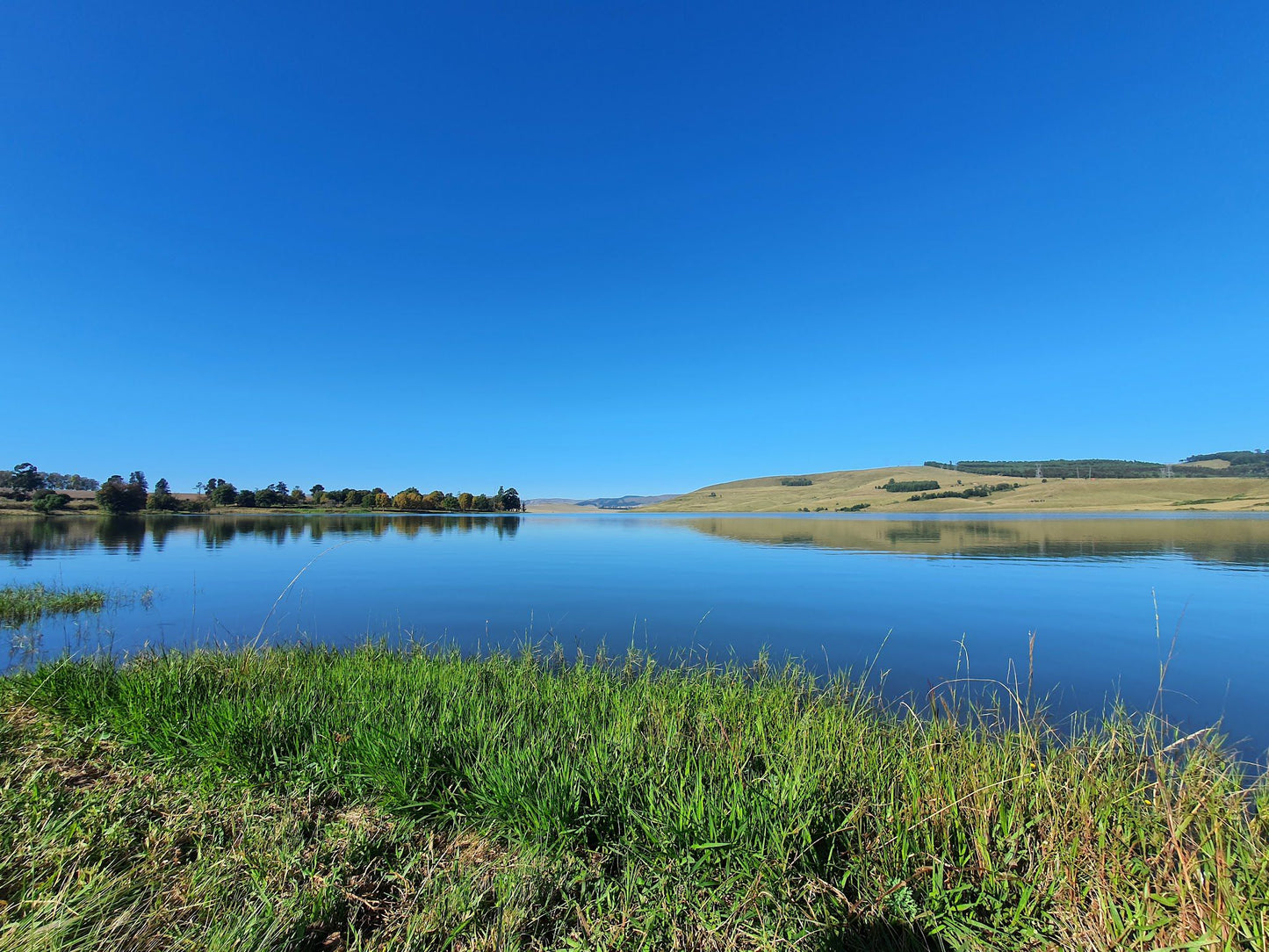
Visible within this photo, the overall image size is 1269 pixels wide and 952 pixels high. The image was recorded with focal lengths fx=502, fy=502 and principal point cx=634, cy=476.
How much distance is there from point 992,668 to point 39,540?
52.3 m

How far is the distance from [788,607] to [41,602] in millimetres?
19135

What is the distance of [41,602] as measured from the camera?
503 inches

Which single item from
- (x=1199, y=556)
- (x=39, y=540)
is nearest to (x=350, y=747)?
(x=1199, y=556)

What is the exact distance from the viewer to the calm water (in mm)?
8469

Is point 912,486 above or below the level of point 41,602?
above

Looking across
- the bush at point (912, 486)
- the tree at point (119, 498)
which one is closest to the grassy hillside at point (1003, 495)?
the bush at point (912, 486)

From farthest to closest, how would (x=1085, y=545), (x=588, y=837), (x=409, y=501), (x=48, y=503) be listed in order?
(x=409, y=501) < (x=48, y=503) < (x=1085, y=545) < (x=588, y=837)

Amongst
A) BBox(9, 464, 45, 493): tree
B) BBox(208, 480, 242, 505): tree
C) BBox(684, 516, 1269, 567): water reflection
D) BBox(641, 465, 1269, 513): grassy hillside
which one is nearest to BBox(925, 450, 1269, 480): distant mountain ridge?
BBox(641, 465, 1269, 513): grassy hillside

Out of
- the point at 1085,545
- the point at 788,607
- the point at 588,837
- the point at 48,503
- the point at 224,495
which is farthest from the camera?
the point at 224,495

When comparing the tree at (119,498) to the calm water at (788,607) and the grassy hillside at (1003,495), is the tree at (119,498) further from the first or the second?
the grassy hillside at (1003,495)

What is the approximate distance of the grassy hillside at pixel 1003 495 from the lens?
285 ft

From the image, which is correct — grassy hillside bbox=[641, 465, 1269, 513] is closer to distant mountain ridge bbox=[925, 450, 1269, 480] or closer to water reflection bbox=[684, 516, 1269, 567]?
distant mountain ridge bbox=[925, 450, 1269, 480]

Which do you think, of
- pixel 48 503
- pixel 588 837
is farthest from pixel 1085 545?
pixel 48 503

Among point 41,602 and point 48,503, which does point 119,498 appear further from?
point 41,602
